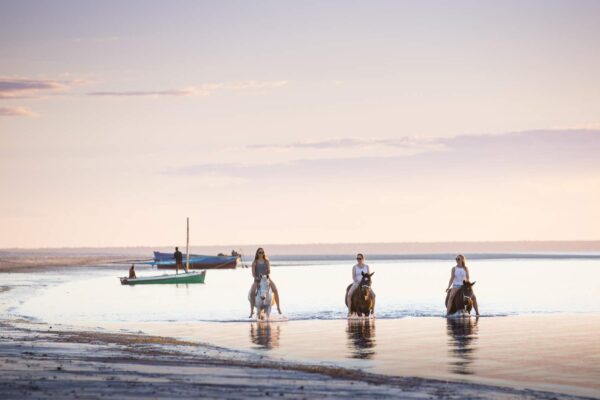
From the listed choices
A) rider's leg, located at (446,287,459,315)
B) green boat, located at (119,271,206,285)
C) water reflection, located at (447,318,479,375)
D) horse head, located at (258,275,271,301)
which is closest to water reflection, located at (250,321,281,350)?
horse head, located at (258,275,271,301)

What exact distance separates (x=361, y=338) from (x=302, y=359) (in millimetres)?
5436

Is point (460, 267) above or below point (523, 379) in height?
above

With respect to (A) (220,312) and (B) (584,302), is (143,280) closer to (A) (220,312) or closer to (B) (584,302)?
(A) (220,312)

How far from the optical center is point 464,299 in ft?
110

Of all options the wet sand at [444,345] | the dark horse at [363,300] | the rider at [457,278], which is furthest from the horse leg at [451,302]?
the dark horse at [363,300]

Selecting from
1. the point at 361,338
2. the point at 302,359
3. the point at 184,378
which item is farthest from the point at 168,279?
the point at 184,378

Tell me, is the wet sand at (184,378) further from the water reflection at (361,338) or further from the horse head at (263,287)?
the horse head at (263,287)

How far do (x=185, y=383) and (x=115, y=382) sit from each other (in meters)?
1.10

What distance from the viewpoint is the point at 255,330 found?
2886 centimetres

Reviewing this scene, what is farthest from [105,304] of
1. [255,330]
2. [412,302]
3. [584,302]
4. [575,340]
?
[575,340]

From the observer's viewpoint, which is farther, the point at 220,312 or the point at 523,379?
the point at 220,312

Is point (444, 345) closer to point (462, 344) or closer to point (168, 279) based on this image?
point (462, 344)

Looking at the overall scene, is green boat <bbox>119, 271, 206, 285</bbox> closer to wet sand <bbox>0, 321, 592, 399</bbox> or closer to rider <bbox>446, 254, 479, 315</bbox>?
rider <bbox>446, 254, 479, 315</bbox>

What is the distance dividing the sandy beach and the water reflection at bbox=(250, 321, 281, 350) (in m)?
0.03
